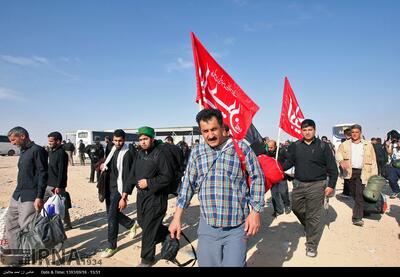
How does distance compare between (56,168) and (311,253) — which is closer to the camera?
(311,253)

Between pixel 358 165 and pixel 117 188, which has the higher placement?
pixel 358 165

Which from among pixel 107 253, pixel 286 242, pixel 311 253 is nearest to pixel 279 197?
pixel 286 242

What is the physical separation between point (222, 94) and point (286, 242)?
9.78 ft

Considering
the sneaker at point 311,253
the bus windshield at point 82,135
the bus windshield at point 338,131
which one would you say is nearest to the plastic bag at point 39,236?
the sneaker at point 311,253

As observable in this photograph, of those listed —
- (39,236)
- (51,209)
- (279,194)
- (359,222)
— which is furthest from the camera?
(279,194)

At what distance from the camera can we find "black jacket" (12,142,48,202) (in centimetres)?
427

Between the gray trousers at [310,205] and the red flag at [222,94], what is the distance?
1.50 m

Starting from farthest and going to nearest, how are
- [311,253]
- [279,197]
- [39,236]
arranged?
[279,197] < [311,253] < [39,236]

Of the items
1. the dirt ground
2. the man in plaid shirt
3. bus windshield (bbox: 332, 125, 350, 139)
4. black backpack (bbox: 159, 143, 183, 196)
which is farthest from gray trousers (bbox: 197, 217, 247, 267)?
bus windshield (bbox: 332, 125, 350, 139)

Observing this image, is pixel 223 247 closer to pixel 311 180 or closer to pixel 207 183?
pixel 207 183

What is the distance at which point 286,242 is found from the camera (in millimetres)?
5324

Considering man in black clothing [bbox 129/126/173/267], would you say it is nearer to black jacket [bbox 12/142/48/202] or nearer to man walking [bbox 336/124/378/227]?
black jacket [bbox 12/142/48/202]

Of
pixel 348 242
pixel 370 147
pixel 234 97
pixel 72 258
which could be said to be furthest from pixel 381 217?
pixel 72 258

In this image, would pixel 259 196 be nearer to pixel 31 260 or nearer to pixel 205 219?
pixel 205 219
